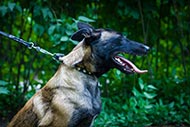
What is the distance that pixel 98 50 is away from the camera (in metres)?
4.97

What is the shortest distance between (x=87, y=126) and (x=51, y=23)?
8.96ft

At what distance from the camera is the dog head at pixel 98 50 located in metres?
4.96

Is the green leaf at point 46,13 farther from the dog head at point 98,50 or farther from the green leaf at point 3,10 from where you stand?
the dog head at point 98,50

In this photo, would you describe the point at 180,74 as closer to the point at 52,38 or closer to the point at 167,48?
the point at 167,48

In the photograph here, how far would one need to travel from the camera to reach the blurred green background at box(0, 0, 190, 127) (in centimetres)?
722

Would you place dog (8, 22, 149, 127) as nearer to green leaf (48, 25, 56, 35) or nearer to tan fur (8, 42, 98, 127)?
tan fur (8, 42, 98, 127)

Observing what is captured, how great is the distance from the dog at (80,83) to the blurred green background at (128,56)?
185 cm

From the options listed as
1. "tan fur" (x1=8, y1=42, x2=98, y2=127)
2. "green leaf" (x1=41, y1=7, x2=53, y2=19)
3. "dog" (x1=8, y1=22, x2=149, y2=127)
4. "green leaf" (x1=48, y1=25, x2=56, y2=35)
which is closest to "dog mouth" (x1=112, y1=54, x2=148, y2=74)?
"dog" (x1=8, y1=22, x2=149, y2=127)

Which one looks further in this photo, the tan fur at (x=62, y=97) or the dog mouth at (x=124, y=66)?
the dog mouth at (x=124, y=66)

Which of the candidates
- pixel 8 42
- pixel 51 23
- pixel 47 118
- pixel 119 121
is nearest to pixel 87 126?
pixel 47 118

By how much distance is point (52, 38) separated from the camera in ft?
23.2

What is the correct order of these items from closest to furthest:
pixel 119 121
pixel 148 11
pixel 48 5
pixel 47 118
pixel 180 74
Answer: pixel 47 118
pixel 119 121
pixel 48 5
pixel 148 11
pixel 180 74

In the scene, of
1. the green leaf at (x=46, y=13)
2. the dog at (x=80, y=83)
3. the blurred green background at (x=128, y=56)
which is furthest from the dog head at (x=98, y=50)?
the green leaf at (x=46, y=13)

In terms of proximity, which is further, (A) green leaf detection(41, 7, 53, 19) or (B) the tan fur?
(A) green leaf detection(41, 7, 53, 19)
